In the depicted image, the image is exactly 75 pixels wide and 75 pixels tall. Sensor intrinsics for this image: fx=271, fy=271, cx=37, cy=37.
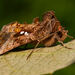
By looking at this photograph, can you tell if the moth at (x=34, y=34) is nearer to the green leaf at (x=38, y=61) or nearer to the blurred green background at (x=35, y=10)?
the green leaf at (x=38, y=61)

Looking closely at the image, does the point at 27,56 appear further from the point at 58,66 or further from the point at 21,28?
the point at 58,66

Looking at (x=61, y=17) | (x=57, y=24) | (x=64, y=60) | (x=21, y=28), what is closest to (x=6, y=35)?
(x=21, y=28)

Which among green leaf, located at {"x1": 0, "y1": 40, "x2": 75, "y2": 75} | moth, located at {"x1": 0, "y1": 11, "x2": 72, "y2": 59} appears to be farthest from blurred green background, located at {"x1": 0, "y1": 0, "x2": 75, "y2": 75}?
green leaf, located at {"x1": 0, "y1": 40, "x2": 75, "y2": 75}

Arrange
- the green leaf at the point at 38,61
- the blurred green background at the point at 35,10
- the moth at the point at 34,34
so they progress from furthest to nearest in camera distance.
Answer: the blurred green background at the point at 35,10, the moth at the point at 34,34, the green leaf at the point at 38,61

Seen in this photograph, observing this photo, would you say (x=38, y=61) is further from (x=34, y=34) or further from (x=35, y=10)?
(x=35, y=10)

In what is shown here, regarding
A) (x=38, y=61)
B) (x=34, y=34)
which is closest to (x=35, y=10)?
(x=34, y=34)

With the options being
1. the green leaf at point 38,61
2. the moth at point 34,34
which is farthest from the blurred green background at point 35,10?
the green leaf at point 38,61
